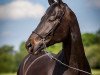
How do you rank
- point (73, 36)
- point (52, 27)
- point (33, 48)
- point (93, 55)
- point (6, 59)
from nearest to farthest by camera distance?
1. point (33, 48)
2. point (52, 27)
3. point (73, 36)
4. point (93, 55)
5. point (6, 59)

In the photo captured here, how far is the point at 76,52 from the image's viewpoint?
6004mm

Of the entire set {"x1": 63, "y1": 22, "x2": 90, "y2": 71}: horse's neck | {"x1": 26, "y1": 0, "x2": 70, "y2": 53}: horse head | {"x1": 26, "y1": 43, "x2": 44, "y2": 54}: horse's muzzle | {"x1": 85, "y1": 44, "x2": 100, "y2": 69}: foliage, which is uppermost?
{"x1": 26, "y1": 0, "x2": 70, "y2": 53}: horse head

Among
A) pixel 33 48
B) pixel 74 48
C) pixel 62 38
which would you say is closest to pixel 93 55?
pixel 74 48

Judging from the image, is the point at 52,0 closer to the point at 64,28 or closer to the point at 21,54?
the point at 64,28

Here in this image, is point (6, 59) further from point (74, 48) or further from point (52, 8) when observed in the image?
point (52, 8)

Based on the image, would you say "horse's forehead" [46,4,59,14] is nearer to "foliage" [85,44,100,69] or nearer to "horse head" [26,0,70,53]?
"horse head" [26,0,70,53]

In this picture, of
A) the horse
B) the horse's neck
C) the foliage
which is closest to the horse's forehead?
the horse

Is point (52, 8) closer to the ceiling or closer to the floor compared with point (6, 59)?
closer to the ceiling

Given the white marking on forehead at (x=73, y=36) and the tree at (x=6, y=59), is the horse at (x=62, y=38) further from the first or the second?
the tree at (x=6, y=59)

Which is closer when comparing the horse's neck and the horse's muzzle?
the horse's muzzle

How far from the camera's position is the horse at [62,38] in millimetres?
5723

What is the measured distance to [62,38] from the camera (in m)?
5.84

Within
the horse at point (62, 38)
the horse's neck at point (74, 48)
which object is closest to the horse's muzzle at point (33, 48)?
the horse at point (62, 38)

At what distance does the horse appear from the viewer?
5.72m
